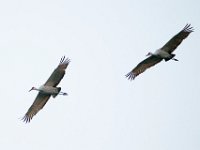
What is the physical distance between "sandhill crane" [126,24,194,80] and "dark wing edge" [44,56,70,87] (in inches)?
170

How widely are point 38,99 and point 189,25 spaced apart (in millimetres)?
8382

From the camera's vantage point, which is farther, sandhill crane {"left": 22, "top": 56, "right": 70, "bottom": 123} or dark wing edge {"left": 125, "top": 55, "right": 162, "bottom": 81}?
dark wing edge {"left": 125, "top": 55, "right": 162, "bottom": 81}

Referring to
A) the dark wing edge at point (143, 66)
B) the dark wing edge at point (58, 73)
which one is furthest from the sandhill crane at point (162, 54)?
the dark wing edge at point (58, 73)

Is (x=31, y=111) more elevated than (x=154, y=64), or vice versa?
(x=154, y=64)

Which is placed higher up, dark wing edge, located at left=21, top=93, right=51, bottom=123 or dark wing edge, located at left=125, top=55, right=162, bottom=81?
dark wing edge, located at left=125, top=55, right=162, bottom=81

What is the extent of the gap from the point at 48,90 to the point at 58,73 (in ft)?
3.25

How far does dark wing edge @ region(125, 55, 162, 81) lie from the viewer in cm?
3966

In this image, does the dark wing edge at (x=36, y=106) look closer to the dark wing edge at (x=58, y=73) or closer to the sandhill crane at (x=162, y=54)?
the dark wing edge at (x=58, y=73)

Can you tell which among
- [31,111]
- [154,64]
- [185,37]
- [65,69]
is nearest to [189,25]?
[185,37]

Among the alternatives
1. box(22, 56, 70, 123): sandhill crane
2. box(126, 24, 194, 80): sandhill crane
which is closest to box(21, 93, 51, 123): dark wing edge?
box(22, 56, 70, 123): sandhill crane

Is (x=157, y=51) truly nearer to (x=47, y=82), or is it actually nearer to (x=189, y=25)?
(x=189, y=25)

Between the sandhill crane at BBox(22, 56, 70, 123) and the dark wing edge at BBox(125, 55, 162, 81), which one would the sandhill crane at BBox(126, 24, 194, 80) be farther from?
the sandhill crane at BBox(22, 56, 70, 123)

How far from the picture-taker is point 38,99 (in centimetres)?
3819

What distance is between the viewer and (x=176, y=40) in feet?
125
